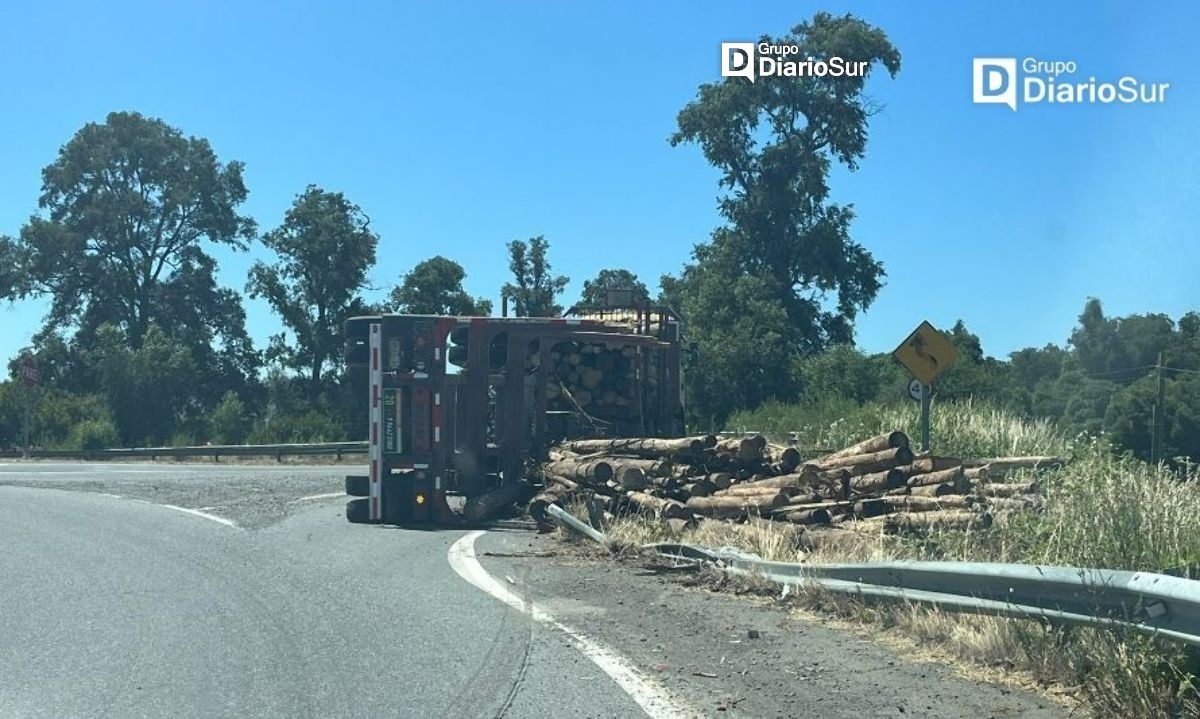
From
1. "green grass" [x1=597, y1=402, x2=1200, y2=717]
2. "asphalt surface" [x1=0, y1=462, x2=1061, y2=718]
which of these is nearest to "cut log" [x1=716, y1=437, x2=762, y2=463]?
"green grass" [x1=597, y1=402, x2=1200, y2=717]

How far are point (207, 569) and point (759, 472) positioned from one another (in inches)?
226

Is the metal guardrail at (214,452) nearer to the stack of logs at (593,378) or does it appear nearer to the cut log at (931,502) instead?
the stack of logs at (593,378)

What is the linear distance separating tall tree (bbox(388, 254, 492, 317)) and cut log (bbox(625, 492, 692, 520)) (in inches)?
1266

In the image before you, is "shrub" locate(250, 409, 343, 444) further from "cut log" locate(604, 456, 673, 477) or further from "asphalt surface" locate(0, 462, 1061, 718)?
"cut log" locate(604, 456, 673, 477)

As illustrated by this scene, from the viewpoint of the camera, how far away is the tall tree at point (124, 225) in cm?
5544

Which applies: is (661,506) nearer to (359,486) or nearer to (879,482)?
(879,482)

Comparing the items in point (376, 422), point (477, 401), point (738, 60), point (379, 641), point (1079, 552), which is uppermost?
point (738, 60)

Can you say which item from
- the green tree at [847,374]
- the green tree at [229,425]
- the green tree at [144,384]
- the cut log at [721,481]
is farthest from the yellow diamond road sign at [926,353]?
the green tree at [144,384]

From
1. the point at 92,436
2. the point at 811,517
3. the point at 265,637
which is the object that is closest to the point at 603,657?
the point at 265,637

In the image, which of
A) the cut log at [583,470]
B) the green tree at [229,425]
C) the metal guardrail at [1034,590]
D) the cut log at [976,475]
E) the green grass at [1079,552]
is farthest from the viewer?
the green tree at [229,425]

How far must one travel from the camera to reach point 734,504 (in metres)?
12.1

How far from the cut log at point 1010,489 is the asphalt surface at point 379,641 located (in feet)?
8.63

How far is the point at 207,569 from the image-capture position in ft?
37.7

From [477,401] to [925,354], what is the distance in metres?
5.80
